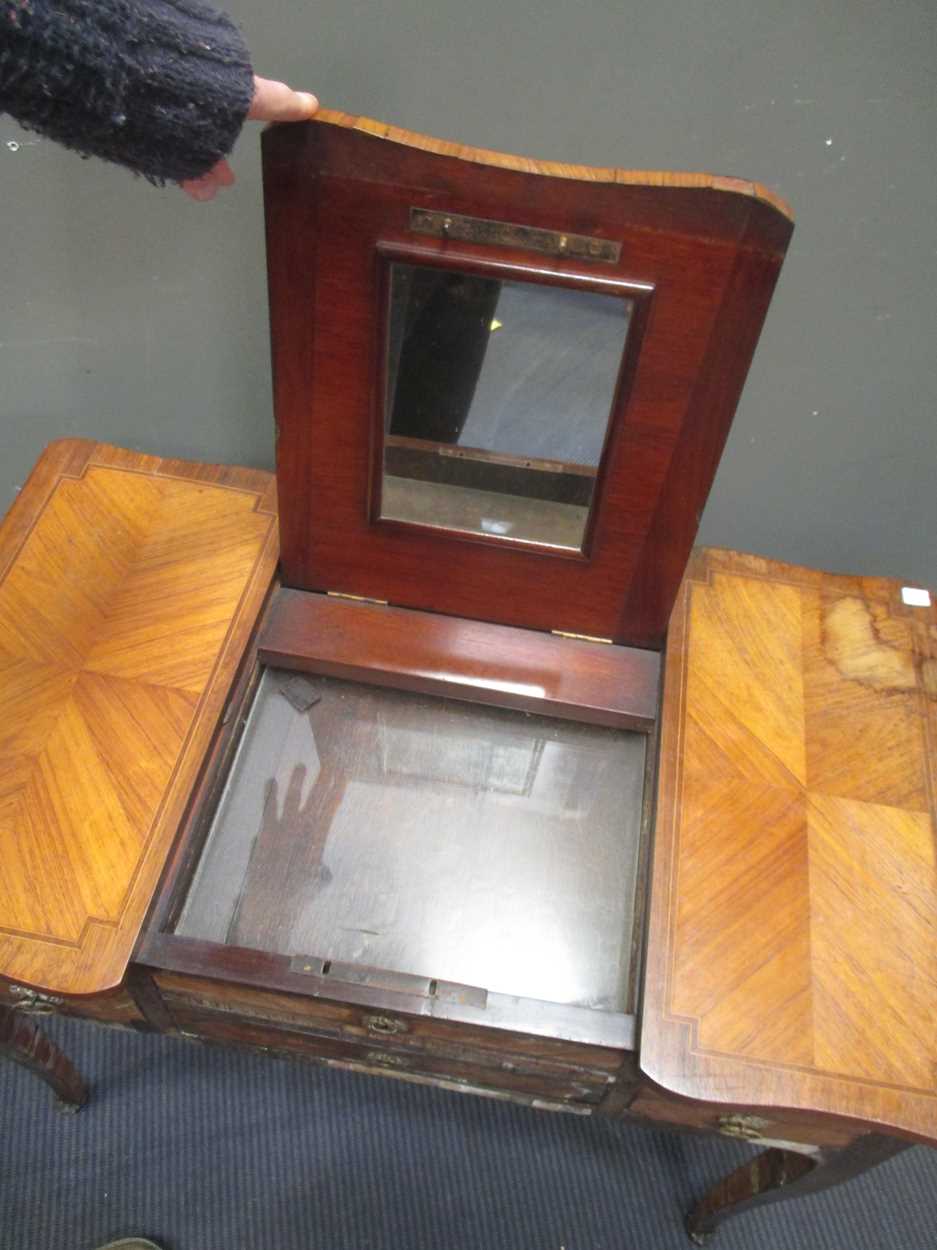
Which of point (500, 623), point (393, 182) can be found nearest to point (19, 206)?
point (393, 182)

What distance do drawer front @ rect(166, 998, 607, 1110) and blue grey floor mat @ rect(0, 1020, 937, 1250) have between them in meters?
0.36

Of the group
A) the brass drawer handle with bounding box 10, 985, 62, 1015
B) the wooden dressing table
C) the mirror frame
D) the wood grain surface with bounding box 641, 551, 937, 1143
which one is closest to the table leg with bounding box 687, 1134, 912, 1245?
the wooden dressing table

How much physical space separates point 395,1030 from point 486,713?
336 mm

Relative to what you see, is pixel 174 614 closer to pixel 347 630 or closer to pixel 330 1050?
pixel 347 630

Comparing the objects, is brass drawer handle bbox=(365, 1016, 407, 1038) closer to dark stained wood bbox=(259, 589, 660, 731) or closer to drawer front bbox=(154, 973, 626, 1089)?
drawer front bbox=(154, 973, 626, 1089)

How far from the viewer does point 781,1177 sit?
1.10 meters

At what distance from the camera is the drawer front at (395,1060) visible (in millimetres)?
950

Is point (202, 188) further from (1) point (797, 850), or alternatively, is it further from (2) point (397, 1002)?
(1) point (797, 850)

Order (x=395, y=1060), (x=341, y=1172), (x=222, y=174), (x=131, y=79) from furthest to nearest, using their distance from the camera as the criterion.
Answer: (x=341, y=1172), (x=395, y=1060), (x=222, y=174), (x=131, y=79)

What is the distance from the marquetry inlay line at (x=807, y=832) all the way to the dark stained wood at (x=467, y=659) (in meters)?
0.07

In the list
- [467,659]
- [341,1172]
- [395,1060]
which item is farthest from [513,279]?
[341,1172]

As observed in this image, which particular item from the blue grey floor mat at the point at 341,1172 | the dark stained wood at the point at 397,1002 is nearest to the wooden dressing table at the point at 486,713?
the dark stained wood at the point at 397,1002

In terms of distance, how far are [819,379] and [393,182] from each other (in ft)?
2.14

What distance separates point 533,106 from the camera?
3.21 ft
